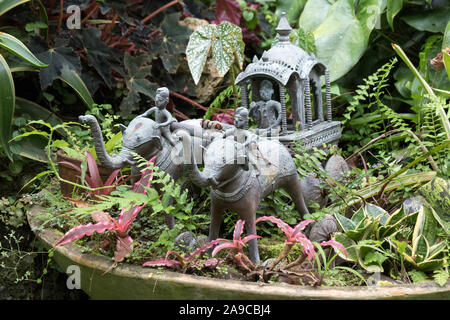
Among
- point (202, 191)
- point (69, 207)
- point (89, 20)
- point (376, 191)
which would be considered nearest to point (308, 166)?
point (376, 191)

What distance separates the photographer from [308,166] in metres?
2.08

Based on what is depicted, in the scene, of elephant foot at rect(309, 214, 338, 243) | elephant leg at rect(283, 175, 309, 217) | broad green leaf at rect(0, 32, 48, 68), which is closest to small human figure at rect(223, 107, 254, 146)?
elephant leg at rect(283, 175, 309, 217)

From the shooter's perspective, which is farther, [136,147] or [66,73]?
[66,73]

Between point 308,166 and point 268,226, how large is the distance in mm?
316

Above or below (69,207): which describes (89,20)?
above

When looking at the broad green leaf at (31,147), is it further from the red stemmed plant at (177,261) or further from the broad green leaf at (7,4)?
the red stemmed plant at (177,261)

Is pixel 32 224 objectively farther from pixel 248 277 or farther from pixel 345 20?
pixel 345 20

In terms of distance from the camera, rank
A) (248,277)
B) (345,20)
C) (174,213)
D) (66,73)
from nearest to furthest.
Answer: (248,277)
(174,213)
(66,73)
(345,20)

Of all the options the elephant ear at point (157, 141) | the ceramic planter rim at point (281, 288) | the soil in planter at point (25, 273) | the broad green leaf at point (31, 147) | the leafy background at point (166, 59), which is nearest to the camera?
the ceramic planter rim at point (281, 288)

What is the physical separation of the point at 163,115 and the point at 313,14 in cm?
160

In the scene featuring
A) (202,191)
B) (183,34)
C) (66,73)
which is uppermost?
(183,34)

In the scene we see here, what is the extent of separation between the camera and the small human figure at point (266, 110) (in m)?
2.27

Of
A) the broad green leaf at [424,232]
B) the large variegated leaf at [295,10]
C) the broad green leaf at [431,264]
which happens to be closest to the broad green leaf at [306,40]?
the large variegated leaf at [295,10]

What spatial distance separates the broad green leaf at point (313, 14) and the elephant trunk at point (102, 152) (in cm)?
169
